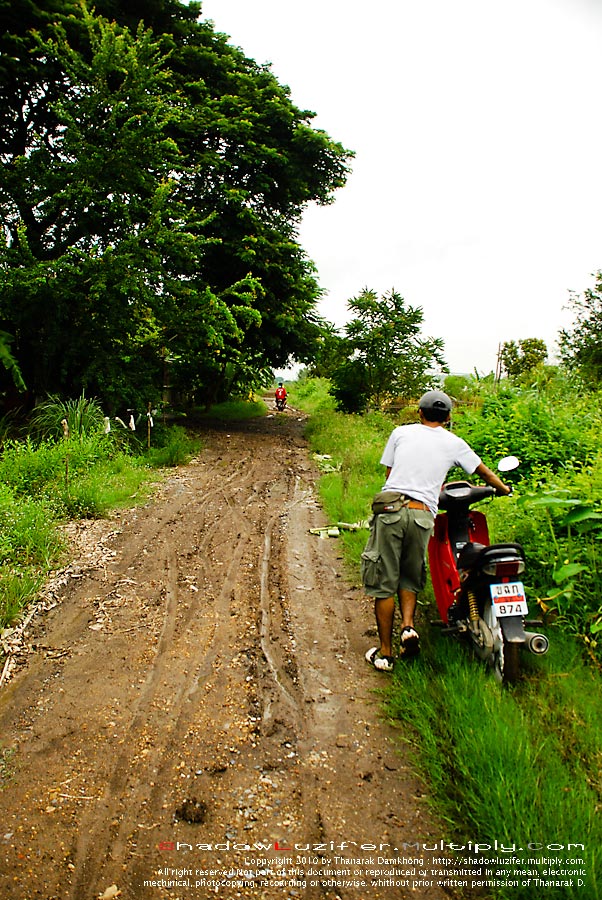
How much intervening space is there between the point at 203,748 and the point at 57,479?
554 centimetres

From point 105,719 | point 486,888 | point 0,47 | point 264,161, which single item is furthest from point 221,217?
point 486,888

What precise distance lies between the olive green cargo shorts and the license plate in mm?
608

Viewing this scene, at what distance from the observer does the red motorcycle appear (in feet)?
10.3

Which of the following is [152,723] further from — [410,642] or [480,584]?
[480,584]

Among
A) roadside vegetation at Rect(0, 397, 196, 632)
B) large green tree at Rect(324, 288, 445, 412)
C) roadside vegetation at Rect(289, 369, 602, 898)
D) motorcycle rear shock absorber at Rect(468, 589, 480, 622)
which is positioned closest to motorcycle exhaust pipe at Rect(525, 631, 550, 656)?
roadside vegetation at Rect(289, 369, 602, 898)

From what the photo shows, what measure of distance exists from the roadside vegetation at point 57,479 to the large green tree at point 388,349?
263 inches

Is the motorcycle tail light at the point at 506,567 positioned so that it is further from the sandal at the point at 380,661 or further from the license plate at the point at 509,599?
the sandal at the point at 380,661

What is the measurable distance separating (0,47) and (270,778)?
48.9 ft

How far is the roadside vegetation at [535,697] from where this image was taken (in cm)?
233

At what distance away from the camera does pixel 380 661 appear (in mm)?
3703

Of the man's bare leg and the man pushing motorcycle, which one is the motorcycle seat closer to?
the man pushing motorcycle

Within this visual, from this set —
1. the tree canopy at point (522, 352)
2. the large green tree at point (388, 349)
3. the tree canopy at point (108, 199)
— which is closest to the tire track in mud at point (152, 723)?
the tree canopy at point (108, 199)

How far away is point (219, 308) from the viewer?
12.6 m

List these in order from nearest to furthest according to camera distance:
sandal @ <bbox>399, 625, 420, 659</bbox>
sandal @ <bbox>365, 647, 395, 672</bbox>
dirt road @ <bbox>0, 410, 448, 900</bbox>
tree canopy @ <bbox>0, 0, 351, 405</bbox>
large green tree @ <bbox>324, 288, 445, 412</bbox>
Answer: dirt road @ <bbox>0, 410, 448, 900</bbox>, sandal @ <bbox>399, 625, 420, 659</bbox>, sandal @ <bbox>365, 647, 395, 672</bbox>, tree canopy @ <bbox>0, 0, 351, 405</bbox>, large green tree @ <bbox>324, 288, 445, 412</bbox>
